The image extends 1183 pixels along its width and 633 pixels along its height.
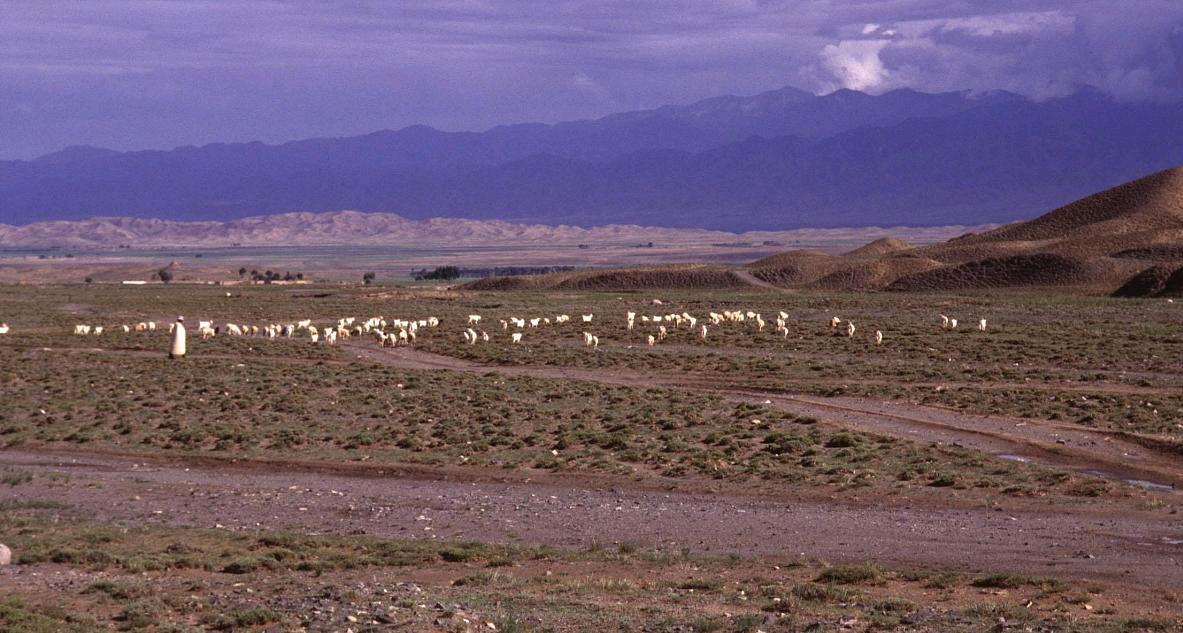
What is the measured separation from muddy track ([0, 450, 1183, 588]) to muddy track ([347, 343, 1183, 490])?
319cm

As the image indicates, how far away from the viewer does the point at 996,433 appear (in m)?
23.1

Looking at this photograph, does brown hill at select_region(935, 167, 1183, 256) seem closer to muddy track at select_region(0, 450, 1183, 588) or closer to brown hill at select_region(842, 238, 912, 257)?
brown hill at select_region(842, 238, 912, 257)

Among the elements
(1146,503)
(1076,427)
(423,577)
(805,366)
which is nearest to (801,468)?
(1146,503)

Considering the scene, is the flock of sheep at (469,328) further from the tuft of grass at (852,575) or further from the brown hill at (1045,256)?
the brown hill at (1045,256)

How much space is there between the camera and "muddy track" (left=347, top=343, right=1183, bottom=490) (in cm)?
1989

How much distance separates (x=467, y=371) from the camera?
116ft

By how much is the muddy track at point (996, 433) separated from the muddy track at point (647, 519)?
319cm

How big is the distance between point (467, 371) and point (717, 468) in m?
16.1

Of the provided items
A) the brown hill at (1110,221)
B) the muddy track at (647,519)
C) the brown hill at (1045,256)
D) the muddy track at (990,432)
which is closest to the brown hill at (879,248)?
the brown hill at (1045,256)

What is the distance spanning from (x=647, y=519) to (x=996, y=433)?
905 cm

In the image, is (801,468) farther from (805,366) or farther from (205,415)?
(805,366)

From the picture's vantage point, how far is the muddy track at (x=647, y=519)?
14297 millimetres

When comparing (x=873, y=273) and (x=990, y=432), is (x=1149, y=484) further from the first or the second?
(x=873, y=273)

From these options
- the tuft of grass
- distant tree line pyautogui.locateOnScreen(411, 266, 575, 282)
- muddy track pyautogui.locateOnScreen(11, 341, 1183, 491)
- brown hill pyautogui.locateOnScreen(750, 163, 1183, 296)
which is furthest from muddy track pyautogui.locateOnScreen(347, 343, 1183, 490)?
distant tree line pyautogui.locateOnScreen(411, 266, 575, 282)
